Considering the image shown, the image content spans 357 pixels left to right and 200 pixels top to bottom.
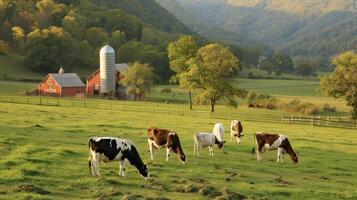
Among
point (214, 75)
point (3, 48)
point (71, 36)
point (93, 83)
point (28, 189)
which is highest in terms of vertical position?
point (71, 36)

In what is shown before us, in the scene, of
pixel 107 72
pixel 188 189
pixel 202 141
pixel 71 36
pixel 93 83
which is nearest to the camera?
pixel 188 189

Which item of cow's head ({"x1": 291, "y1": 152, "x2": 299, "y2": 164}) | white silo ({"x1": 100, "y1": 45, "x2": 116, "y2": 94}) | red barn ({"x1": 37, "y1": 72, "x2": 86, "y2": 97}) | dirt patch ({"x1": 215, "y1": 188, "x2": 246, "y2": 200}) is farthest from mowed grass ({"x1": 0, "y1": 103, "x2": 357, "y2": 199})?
white silo ({"x1": 100, "y1": 45, "x2": 116, "y2": 94})

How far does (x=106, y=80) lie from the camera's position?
310 feet

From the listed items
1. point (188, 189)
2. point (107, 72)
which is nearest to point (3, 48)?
point (107, 72)

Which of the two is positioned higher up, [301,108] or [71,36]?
[71,36]

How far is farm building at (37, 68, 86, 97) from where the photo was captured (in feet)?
290

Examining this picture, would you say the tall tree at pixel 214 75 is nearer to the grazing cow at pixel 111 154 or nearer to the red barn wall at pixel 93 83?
the red barn wall at pixel 93 83

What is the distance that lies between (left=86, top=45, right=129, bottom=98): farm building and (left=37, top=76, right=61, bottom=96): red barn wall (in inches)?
310

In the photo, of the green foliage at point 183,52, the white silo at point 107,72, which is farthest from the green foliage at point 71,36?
the green foliage at point 183,52

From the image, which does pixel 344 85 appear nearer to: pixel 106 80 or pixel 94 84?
pixel 106 80

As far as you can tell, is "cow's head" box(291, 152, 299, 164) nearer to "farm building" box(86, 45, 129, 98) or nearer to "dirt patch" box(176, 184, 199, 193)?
"dirt patch" box(176, 184, 199, 193)

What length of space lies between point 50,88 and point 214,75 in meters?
35.0

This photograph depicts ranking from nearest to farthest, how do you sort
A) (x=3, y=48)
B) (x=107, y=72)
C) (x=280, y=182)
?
1. (x=280, y=182)
2. (x=107, y=72)
3. (x=3, y=48)

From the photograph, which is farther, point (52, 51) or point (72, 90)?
point (52, 51)
